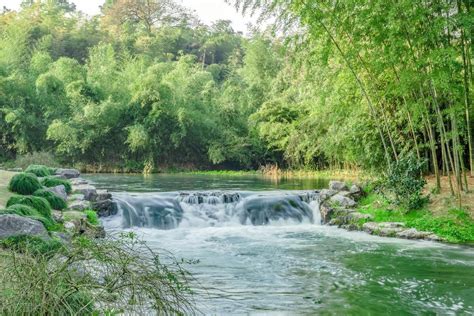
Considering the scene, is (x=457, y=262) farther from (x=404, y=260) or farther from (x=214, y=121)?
(x=214, y=121)

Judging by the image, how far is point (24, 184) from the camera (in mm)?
10016

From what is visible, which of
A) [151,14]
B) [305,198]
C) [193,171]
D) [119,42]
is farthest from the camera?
[151,14]

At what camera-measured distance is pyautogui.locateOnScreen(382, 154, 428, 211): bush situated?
34.6ft

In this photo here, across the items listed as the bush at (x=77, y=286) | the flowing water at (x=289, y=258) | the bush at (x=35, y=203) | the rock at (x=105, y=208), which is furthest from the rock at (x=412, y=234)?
the bush at (x=77, y=286)

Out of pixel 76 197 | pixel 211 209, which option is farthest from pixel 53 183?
pixel 211 209

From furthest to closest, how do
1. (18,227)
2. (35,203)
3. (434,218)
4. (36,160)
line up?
(36,160)
(434,218)
(35,203)
(18,227)

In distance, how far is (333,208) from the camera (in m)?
12.0

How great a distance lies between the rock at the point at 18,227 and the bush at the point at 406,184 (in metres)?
7.08

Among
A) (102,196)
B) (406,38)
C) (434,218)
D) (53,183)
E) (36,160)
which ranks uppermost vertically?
(406,38)

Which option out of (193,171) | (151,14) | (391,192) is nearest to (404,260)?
(391,192)

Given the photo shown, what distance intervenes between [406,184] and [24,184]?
7343 mm

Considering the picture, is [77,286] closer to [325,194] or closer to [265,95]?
[325,194]

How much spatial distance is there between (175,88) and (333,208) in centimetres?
1695

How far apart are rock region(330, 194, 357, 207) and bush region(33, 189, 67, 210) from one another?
19.5 ft
